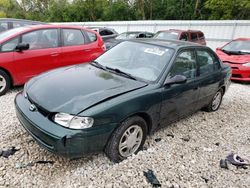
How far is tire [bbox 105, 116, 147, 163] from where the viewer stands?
9.11ft

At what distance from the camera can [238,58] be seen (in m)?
7.87

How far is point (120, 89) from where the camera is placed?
290 cm

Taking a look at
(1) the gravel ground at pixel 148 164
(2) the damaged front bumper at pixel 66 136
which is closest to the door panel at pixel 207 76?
(1) the gravel ground at pixel 148 164

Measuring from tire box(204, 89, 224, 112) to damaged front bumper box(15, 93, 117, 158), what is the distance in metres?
2.94

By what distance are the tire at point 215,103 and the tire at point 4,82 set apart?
4363mm

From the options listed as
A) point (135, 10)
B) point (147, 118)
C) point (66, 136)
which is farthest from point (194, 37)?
point (135, 10)

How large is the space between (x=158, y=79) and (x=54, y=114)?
152 centimetres

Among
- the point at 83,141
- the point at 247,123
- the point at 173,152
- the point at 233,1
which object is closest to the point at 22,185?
the point at 83,141

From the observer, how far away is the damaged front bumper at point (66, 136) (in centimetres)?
244

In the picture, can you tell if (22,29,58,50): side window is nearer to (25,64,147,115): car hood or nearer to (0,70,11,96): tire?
(0,70,11,96): tire

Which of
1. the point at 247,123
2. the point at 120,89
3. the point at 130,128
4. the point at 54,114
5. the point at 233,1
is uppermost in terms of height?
the point at 233,1

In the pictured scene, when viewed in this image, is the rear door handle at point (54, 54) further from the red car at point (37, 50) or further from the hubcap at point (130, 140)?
the hubcap at point (130, 140)

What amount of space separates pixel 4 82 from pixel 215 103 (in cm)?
467

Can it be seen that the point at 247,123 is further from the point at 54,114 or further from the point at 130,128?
the point at 54,114
